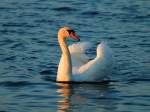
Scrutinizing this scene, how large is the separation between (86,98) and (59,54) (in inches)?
186

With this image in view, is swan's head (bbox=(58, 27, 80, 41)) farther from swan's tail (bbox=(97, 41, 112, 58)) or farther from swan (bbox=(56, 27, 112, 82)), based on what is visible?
swan's tail (bbox=(97, 41, 112, 58))

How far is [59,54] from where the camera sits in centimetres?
2042

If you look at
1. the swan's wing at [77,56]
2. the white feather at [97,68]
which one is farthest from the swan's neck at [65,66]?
the swan's wing at [77,56]

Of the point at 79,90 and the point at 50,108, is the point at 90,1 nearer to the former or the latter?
the point at 79,90

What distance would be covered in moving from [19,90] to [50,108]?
1946 mm

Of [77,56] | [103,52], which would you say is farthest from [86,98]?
[77,56]

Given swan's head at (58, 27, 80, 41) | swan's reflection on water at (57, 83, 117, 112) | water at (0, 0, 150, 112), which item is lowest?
swan's reflection on water at (57, 83, 117, 112)

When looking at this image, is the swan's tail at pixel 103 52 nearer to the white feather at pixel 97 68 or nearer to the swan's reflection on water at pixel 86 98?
the white feather at pixel 97 68

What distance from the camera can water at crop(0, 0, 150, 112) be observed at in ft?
50.7

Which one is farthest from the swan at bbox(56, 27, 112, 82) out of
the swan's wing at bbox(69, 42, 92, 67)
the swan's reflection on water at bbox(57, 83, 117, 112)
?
the swan's wing at bbox(69, 42, 92, 67)

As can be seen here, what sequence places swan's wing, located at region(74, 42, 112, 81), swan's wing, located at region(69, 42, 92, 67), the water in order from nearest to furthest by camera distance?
the water → swan's wing, located at region(74, 42, 112, 81) → swan's wing, located at region(69, 42, 92, 67)

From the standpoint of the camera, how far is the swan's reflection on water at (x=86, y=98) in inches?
586

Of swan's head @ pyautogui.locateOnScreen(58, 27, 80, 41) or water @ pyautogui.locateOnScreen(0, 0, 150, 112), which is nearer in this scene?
water @ pyautogui.locateOnScreen(0, 0, 150, 112)

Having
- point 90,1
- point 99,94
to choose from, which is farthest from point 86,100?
point 90,1
